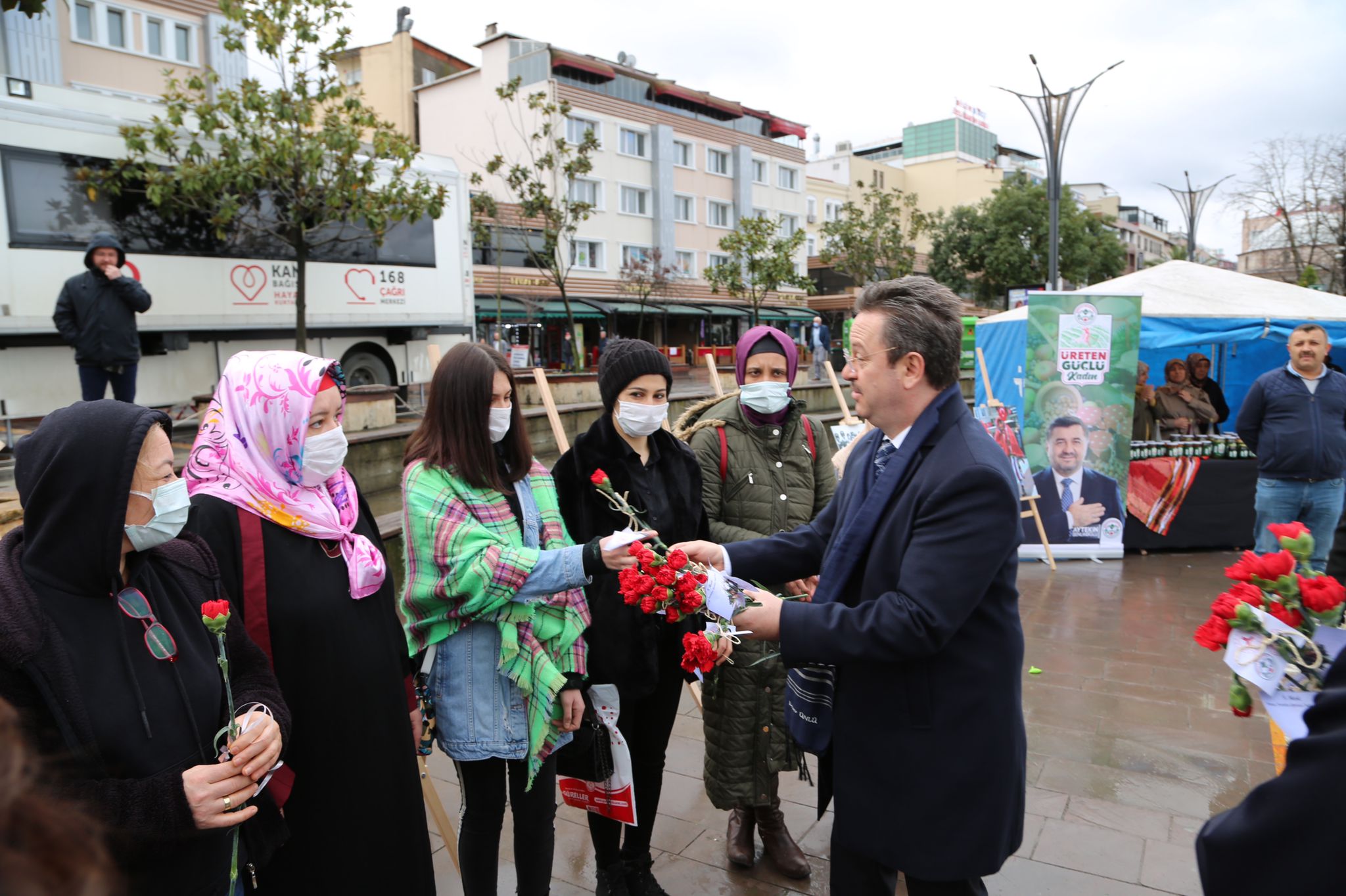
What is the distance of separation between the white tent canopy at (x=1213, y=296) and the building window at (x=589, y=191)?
1081 inches

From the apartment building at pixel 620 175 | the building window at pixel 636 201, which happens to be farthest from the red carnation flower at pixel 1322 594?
the building window at pixel 636 201

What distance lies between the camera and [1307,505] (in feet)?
20.5

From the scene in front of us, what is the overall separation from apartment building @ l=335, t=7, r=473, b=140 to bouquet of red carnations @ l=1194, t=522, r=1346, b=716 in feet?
132

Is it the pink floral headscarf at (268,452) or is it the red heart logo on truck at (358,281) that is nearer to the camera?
the pink floral headscarf at (268,452)

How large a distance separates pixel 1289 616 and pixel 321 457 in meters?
2.24

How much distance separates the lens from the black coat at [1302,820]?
3.46 ft

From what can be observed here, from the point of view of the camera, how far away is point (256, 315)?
42.8 ft

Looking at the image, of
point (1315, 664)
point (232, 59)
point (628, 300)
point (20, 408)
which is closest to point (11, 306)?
point (20, 408)

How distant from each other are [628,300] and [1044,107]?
76.6ft

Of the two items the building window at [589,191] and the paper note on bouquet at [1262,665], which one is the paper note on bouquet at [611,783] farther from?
the building window at [589,191]

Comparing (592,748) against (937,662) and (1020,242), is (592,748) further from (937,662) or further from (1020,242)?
(1020,242)

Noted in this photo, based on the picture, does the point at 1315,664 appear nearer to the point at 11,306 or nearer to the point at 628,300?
the point at 11,306

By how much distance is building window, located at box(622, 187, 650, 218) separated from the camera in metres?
37.0

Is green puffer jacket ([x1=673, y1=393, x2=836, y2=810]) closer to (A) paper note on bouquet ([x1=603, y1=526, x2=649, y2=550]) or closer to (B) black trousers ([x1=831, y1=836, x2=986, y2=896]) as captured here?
(A) paper note on bouquet ([x1=603, y1=526, x2=649, y2=550])
